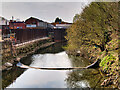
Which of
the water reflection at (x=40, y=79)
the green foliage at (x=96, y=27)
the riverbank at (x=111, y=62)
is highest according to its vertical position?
the green foliage at (x=96, y=27)

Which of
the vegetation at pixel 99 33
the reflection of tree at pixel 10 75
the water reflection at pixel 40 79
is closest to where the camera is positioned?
the vegetation at pixel 99 33

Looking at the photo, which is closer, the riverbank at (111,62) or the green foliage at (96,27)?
the riverbank at (111,62)

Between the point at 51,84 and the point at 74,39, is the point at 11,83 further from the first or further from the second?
the point at 74,39

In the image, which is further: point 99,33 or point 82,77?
point 99,33

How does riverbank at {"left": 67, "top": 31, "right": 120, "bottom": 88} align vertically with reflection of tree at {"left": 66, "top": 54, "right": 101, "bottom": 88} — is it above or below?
above

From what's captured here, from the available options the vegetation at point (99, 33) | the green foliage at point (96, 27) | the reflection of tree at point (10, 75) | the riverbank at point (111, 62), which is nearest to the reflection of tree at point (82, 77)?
the riverbank at point (111, 62)

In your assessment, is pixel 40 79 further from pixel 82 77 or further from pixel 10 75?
pixel 82 77

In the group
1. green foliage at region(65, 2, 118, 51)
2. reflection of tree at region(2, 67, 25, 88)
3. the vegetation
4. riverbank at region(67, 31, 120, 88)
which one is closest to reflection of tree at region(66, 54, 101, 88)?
riverbank at region(67, 31, 120, 88)

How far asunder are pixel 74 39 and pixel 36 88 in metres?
6.43

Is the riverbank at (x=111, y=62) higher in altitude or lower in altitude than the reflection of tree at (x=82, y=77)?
higher

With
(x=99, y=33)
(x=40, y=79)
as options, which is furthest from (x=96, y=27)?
(x=40, y=79)

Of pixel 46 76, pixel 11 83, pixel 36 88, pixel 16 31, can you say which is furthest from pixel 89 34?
pixel 16 31

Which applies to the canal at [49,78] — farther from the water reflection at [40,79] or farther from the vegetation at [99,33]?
the vegetation at [99,33]

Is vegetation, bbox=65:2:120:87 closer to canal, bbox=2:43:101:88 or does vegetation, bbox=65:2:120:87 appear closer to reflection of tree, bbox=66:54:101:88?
reflection of tree, bbox=66:54:101:88
